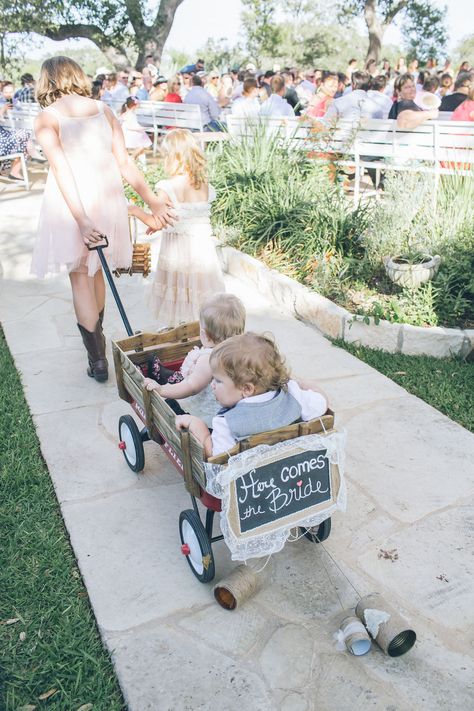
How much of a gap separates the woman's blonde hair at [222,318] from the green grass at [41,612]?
1.24 m

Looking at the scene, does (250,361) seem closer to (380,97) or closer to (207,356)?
(207,356)

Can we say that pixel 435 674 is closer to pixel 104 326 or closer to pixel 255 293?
pixel 104 326

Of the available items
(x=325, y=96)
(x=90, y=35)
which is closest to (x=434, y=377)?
(x=325, y=96)

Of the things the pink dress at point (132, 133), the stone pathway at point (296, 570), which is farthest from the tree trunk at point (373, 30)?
the stone pathway at point (296, 570)

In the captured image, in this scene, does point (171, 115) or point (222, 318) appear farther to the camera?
Result: point (171, 115)

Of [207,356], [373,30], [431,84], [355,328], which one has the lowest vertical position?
[355,328]

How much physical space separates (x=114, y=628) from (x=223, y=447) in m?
0.86

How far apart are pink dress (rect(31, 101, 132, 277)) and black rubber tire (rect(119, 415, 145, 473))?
4.13 ft

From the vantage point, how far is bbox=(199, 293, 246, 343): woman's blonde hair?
3084 mm

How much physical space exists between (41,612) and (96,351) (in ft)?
7.40

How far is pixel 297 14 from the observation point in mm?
49906

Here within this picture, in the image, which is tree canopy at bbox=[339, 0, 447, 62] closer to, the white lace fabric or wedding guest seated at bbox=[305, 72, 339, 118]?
wedding guest seated at bbox=[305, 72, 339, 118]

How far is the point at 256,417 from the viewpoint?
2570 mm

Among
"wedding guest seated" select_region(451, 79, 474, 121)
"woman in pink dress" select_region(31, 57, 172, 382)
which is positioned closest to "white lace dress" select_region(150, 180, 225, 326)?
"woman in pink dress" select_region(31, 57, 172, 382)
